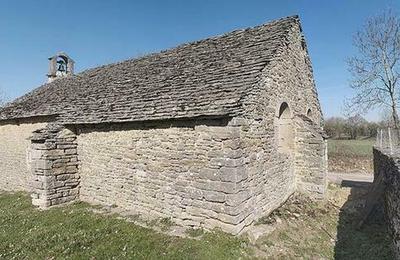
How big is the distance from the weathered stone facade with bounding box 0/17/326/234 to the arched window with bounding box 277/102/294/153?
36 millimetres

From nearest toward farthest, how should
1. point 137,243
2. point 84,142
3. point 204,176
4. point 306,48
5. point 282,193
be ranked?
point 137,243 < point 204,176 < point 282,193 < point 84,142 < point 306,48

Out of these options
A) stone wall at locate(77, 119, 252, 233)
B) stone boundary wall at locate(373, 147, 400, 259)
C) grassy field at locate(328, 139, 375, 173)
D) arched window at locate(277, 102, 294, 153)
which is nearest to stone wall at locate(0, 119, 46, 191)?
stone wall at locate(77, 119, 252, 233)

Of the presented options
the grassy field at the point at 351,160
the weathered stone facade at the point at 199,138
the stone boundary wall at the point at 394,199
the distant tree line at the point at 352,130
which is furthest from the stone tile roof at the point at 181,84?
the distant tree line at the point at 352,130

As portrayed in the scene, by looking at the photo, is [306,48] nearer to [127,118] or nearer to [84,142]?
[127,118]

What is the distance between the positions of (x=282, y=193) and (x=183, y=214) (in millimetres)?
3618

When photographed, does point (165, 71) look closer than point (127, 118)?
No

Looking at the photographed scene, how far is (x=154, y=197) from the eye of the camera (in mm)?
8055

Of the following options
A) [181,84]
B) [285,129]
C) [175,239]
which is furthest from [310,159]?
[175,239]

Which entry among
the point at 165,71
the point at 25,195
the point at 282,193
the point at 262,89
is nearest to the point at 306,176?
the point at 282,193

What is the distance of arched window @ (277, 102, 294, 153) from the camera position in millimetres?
9714

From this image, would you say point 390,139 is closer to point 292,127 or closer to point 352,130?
point 292,127

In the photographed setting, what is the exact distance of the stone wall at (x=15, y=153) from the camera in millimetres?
13609

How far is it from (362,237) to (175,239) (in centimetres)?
484

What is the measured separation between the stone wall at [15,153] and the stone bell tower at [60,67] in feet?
19.1
